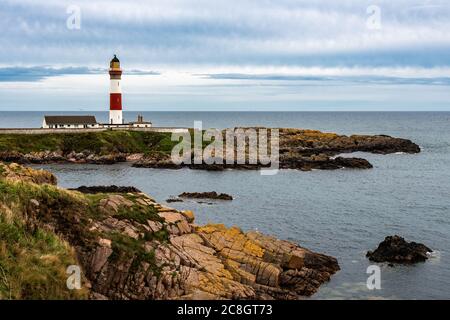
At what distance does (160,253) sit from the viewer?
29.8m

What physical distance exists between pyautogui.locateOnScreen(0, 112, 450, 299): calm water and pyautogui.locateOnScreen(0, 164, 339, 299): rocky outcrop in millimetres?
2926

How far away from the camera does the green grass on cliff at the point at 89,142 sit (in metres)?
104

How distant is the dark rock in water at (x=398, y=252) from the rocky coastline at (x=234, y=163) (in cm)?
5175

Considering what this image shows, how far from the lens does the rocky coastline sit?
3765 inches

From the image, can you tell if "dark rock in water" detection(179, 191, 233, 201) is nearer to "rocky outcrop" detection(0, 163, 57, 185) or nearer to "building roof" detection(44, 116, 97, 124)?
"rocky outcrop" detection(0, 163, 57, 185)

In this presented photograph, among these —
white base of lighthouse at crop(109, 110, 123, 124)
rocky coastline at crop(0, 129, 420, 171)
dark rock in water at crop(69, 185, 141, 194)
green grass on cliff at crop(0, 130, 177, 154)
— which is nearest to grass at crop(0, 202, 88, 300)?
dark rock in water at crop(69, 185, 141, 194)

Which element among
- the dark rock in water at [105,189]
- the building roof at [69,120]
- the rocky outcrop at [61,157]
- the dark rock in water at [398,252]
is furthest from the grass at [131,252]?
the building roof at [69,120]

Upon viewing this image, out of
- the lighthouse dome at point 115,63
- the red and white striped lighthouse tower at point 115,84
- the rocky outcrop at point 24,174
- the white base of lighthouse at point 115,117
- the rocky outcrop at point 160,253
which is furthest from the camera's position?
the white base of lighthouse at point 115,117

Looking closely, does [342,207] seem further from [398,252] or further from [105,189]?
[105,189]

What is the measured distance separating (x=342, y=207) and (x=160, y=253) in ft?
114

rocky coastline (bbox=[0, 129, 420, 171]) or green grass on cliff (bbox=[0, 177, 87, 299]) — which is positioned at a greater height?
green grass on cliff (bbox=[0, 177, 87, 299])

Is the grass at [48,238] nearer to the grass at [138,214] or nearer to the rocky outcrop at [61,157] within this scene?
the grass at [138,214]

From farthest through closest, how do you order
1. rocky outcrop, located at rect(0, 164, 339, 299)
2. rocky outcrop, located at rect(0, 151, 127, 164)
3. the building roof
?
the building roof < rocky outcrop, located at rect(0, 151, 127, 164) < rocky outcrop, located at rect(0, 164, 339, 299)
